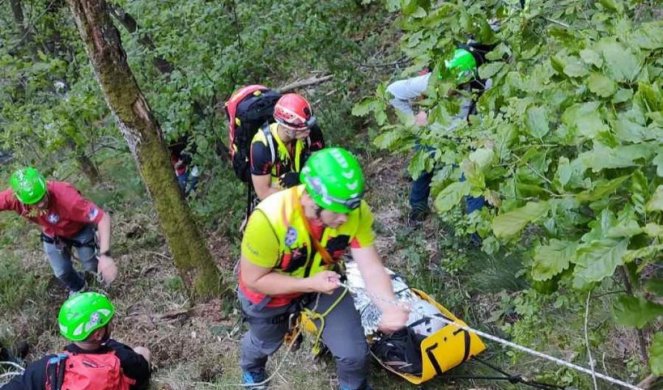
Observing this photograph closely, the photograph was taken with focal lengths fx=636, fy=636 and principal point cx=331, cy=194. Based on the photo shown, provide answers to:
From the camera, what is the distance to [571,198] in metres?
1.75

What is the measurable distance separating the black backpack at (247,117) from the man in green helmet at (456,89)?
0.94 meters

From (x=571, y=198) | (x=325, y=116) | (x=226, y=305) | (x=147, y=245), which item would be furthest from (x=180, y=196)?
(x=571, y=198)

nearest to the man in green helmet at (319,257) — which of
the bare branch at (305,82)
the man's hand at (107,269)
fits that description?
the man's hand at (107,269)

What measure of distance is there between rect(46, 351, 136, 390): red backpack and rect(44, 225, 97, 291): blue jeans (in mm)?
1878

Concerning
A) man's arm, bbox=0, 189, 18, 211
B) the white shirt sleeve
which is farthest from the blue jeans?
the white shirt sleeve

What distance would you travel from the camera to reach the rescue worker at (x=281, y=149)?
4359mm

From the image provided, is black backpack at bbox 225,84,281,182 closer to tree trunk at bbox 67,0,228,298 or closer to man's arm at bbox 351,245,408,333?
tree trunk at bbox 67,0,228,298

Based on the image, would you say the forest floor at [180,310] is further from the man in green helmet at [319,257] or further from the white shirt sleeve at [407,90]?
the white shirt sleeve at [407,90]

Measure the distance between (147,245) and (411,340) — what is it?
12.9 ft

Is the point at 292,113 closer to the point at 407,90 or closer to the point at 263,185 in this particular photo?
the point at 263,185

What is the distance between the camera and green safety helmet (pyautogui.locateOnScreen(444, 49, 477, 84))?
2812 millimetres

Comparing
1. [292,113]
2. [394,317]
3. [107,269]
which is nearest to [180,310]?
[107,269]

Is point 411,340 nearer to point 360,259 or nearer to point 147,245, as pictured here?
point 360,259

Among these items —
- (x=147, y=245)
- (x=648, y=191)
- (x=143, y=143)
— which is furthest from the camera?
(x=147, y=245)
